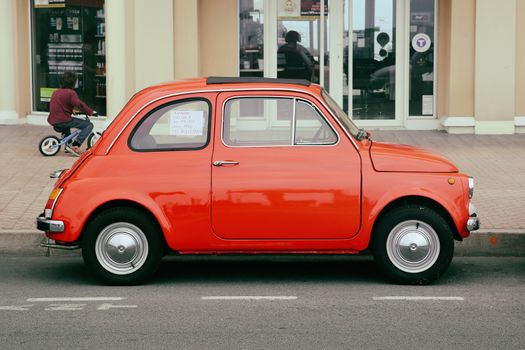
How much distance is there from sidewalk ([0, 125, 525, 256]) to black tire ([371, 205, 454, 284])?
1.62 m

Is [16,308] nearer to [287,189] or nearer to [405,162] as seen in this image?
[287,189]

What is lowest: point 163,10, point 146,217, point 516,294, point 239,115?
point 516,294

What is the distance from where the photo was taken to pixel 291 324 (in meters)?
7.70

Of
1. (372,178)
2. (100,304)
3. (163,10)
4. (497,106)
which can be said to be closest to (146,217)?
(100,304)

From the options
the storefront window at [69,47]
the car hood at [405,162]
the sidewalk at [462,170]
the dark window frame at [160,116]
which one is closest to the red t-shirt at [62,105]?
the sidewalk at [462,170]

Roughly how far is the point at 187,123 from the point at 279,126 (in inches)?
29.6

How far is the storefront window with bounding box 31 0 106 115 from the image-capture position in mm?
19500

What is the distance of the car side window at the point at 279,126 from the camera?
29.8ft

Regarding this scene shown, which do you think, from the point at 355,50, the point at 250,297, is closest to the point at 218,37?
the point at 355,50

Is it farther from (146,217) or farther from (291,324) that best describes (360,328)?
(146,217)

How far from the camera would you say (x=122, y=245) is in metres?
8.98

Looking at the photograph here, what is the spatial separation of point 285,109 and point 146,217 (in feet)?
4.68

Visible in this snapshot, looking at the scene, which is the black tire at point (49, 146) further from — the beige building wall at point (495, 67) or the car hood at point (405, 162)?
the car hood at point (405, 162)

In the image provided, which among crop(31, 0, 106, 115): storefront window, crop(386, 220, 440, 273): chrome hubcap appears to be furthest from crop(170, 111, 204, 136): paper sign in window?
crop(31, 0, 106, 115): storefront window
